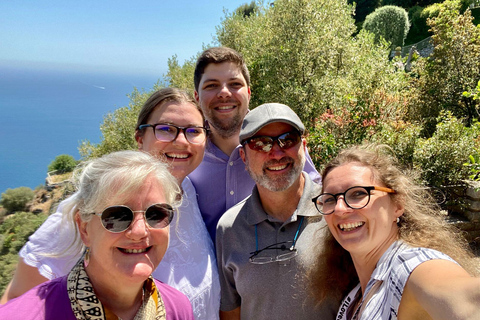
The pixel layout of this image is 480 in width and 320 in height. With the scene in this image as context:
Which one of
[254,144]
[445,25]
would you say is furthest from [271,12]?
[254,144]

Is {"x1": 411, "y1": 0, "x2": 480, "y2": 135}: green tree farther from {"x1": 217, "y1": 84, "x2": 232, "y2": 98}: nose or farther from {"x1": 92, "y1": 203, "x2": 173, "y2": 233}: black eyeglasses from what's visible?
{"x1": 92, "y1": 203, "x2": 173, "y2": 233}: black eyeglasses

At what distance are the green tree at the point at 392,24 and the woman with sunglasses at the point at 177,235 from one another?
3392 centimetres

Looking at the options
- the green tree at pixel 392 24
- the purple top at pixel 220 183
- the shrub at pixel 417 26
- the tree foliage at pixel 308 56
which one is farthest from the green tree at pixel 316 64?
the shrub at pixel 417 26

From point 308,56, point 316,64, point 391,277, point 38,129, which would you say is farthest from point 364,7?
point 38,129

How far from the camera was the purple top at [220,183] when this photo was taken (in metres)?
3.18

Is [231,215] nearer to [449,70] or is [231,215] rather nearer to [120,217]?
[120,217]

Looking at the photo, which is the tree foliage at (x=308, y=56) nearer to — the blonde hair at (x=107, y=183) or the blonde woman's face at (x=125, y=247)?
the blonde hair at (x=107, y=183)

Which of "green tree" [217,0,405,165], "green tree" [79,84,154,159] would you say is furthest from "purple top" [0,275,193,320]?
"green tree" [79,84,154,159]

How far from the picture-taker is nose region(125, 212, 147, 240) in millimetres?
1621

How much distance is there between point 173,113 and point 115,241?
4.28 ft

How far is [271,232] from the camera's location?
258 cm

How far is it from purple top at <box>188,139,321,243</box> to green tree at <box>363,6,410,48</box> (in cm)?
3332

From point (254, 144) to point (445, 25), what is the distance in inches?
505

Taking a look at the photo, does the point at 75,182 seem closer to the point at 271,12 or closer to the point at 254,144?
the point at 254,144
